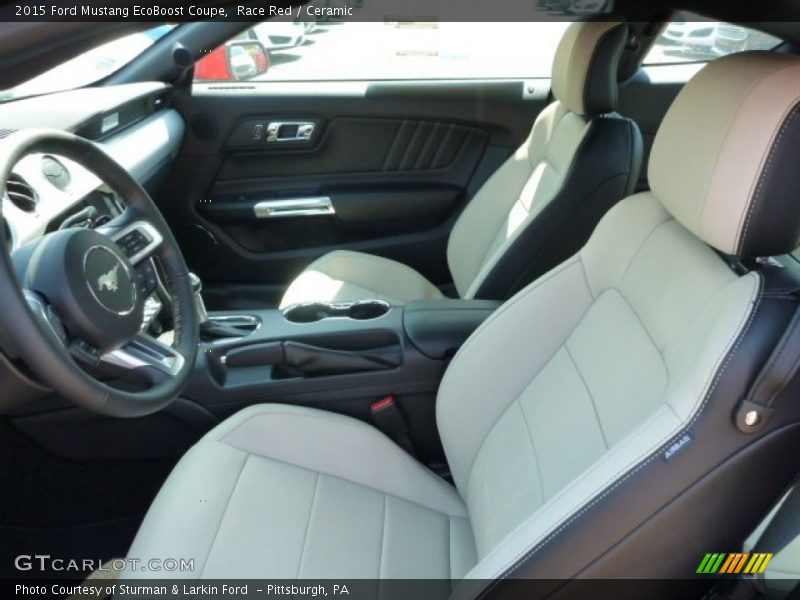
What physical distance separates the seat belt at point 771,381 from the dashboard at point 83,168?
0.89 m

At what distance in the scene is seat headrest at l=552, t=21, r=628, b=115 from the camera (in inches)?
68.2

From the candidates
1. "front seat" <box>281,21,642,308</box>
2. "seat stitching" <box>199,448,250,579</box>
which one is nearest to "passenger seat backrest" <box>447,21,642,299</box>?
"front seat" <box>281,21,642,308</box>

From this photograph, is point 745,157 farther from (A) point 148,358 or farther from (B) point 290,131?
(B) point 290,131

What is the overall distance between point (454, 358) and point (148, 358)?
530 millimetres

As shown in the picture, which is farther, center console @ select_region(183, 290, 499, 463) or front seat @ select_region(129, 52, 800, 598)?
center console @ select_region(183, 290, 499, 463)

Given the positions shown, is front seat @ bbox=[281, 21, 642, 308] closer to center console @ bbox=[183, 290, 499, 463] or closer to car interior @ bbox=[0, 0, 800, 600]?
car interior @ bbox=[0, 0, 800, 600]

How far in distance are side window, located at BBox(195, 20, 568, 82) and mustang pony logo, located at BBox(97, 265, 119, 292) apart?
1577 mm

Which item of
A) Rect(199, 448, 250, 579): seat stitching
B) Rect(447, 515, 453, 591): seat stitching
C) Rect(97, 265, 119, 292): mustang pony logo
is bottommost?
Rect(447, 515, 453, 591): seat stitching

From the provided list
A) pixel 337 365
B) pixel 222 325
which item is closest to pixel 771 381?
pixel 337 365

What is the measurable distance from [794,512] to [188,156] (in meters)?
2.21

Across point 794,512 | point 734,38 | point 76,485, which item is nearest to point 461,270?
point 734,38

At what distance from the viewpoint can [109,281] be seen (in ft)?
3.71

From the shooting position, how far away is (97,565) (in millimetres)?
1646

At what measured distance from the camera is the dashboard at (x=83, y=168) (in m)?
1.36
